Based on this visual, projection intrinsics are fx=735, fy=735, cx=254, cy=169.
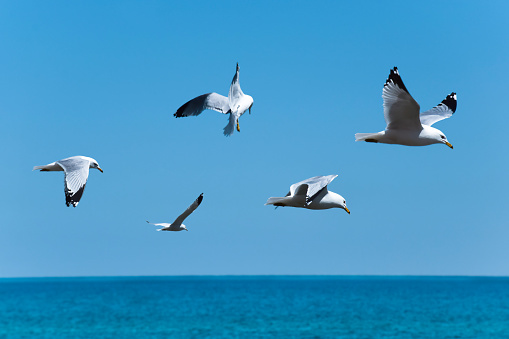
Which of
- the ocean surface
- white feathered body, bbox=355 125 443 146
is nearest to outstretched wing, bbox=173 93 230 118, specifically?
white feathered body, bbox=355 125 443 146

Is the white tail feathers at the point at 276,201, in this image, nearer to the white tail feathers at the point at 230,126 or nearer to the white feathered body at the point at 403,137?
the white feathered body at the point at 403,137

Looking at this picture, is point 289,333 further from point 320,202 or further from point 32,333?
point 320,202

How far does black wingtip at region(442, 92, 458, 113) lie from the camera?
554 inches

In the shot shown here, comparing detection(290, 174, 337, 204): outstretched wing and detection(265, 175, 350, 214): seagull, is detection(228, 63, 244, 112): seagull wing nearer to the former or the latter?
detection(265, 175, 350, 214): seagull

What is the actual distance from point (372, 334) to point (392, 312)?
48.4 ft

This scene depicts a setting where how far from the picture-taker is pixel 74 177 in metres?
10.9

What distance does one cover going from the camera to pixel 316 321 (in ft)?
146

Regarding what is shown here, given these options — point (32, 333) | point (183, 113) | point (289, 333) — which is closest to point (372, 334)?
point (289, 333)

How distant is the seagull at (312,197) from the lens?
10.0 m

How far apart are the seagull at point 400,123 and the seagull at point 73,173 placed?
4.09m

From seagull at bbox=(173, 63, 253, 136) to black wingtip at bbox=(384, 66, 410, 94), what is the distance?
2.59 metres

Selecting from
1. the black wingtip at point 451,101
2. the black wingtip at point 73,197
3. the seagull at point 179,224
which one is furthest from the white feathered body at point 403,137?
the seagull at point 179,224

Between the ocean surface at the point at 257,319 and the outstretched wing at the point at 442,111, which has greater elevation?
the outstretched wing at the point at 442,111

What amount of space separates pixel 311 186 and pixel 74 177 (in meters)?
3.57
